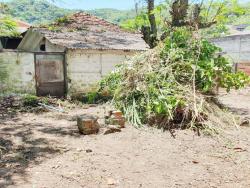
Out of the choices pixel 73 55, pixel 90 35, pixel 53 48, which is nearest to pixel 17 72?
pixel 73 55

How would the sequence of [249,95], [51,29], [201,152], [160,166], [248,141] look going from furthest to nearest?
[249,95] → [51,29] → [248,141] → [201,152] → [160,166]

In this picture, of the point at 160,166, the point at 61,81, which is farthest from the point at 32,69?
the point at 160,166

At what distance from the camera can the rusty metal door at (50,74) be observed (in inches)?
454

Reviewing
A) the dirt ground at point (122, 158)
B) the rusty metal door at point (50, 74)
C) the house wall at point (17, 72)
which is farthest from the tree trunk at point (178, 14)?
the dirt ground at point (122, 158)

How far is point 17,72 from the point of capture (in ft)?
37.0

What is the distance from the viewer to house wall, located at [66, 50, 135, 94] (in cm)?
1209

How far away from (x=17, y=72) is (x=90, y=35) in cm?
378

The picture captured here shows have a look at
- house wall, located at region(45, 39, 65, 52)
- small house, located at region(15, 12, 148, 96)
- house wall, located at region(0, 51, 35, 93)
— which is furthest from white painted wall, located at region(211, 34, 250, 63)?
house wall, located at region(0, 51, 35, 93)

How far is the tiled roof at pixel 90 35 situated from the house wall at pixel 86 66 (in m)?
0.30

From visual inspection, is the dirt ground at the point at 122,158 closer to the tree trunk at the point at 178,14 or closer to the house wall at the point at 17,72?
the house wall at the point at 17,72

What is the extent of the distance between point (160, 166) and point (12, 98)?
23.9 ft

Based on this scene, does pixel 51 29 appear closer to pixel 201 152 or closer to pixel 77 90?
pixel 77 90

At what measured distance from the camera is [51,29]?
13.2 meters

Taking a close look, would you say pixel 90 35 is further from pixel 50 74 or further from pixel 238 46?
pixel 238 46
